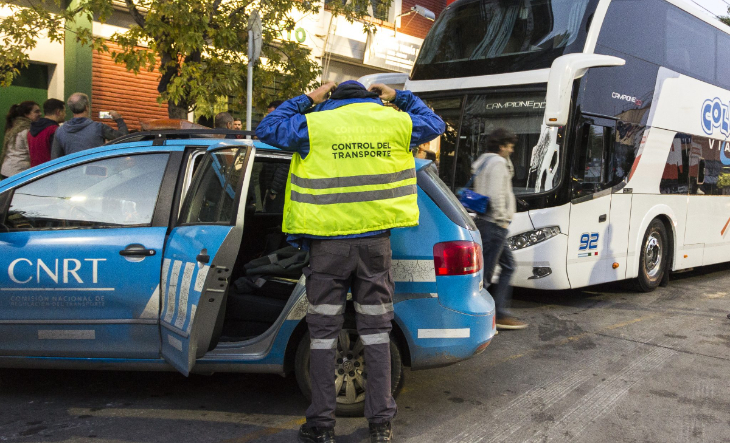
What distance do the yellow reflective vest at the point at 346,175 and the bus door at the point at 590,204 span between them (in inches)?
176

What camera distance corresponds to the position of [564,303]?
8164 millimetres

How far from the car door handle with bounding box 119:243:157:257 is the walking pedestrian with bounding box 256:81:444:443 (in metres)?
0.97

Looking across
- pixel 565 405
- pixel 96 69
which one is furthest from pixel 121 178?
pixel 96 69

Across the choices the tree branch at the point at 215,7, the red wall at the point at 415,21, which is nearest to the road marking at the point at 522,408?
the tree branch at the point at 215,7

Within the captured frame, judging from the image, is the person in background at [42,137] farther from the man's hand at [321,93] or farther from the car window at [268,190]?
the man's hand at [321,93]

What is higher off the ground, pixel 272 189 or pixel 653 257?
pixel 272 189

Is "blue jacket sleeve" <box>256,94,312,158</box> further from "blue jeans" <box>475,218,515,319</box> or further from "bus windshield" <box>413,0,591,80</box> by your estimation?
"bus windshield" <box>413,0,591,80</box>

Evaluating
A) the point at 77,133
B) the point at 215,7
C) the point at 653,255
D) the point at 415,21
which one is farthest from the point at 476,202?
the point at 415,21

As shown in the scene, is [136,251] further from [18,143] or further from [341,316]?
[18,143]

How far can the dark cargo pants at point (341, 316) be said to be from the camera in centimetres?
351

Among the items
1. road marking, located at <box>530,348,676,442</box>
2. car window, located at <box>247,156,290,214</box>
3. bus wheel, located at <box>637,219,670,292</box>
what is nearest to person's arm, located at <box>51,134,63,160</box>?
car window, located at <box>247,156,290,214</box>

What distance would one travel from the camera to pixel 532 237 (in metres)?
7.43

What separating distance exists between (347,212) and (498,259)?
3173 mm

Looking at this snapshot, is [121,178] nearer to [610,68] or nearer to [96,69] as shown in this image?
[610,68]
